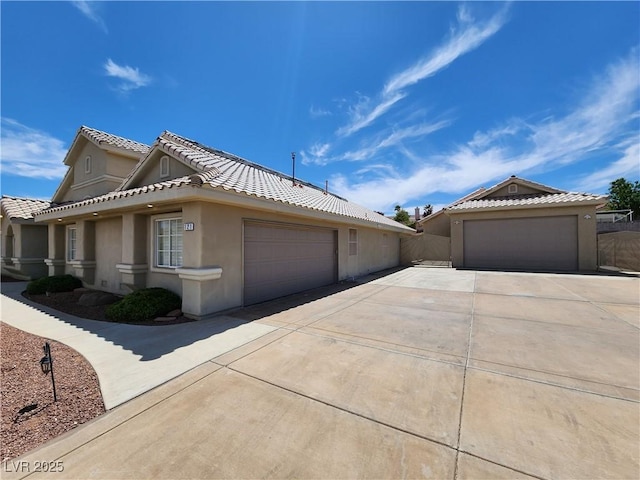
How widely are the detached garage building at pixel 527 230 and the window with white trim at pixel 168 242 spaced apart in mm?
15991

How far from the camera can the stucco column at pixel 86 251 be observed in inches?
404

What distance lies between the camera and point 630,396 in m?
3.21

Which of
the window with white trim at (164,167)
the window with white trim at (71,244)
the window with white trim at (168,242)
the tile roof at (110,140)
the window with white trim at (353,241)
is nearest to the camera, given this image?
the window with white trim at (168,242)

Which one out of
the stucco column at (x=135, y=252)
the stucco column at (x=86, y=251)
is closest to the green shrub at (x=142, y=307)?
the stucco column at (x=135, y=252)

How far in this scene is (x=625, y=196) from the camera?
4759 cm

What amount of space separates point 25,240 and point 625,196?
2999 inches

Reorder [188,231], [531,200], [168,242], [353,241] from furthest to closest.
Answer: [531,200] < [353,241] < [168,242] < [188,231]

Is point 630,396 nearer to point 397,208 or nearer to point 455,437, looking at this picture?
point 455,437

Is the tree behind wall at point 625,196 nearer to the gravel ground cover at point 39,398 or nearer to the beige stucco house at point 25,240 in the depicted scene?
the gravel ground cover at point 39,398

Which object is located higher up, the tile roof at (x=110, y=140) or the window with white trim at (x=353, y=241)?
the tile roof at (x=110, y=140)

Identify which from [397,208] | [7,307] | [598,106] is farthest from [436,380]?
[397,208]

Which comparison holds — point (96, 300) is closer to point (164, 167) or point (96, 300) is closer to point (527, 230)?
point (164, 167)

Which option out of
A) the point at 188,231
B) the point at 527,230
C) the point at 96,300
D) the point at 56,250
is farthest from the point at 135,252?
the point at 527,230

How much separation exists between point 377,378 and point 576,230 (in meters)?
17.4
